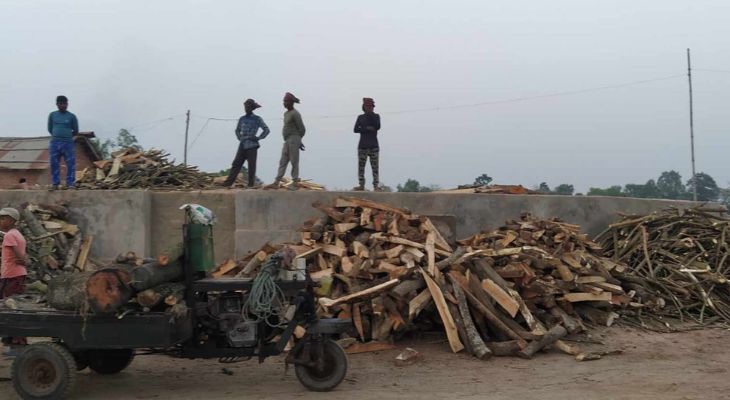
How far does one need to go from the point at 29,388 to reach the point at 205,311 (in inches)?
66.6

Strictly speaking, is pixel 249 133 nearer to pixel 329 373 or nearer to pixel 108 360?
pixel 108 360

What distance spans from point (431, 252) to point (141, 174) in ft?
22.8

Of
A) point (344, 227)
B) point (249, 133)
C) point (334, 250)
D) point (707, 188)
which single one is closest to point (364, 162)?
point (249, 133)

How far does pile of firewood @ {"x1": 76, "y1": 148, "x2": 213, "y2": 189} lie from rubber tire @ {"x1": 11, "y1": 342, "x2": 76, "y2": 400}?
21.5 ft

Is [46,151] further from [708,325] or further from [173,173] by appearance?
[708,325]

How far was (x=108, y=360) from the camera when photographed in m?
7.05

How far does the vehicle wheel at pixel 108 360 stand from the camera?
696 centimetres

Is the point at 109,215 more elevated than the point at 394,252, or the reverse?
the point at 109,215

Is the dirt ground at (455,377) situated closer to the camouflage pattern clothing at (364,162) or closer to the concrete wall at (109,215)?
the concrete wall at (109,215)

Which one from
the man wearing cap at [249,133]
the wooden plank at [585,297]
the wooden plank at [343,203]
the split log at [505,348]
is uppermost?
the man wearing cap at [249,133]

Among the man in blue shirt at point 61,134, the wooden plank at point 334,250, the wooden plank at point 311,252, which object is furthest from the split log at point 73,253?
the wooden plank at point 334,250

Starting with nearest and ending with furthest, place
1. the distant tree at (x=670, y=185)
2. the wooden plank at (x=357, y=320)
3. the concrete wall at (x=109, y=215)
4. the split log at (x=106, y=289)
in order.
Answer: the split log at (x=106, y=289) < the wooden plank at (x=357, y=320) < the concrete wall at (x=109, y=215) < the distant tree at (x=670, y=185)

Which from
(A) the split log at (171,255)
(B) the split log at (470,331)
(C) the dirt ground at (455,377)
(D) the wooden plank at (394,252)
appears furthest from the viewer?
(D) the wooden plank at (394,252)

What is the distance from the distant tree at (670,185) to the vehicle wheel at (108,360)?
144 ft
